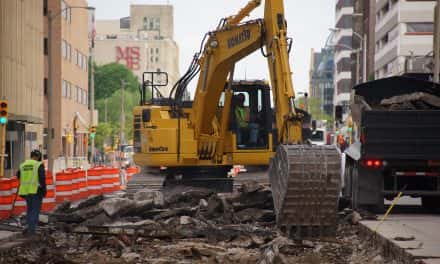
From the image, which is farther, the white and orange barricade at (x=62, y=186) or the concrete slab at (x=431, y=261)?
the white and orange barricade at (x=62, y=186)

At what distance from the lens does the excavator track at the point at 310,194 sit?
19.9m

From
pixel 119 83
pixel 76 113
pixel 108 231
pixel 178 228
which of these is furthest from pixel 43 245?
pixel 119 83

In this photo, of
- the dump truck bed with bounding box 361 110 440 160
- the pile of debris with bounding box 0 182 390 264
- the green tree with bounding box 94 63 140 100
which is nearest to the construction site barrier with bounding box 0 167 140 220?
the pile of debris with bounding box 0 182 390 264

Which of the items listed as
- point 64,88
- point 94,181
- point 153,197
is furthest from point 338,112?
point 64,88

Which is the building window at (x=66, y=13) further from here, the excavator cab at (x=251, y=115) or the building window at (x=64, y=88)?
the excavator cab at (x=251, y=115)

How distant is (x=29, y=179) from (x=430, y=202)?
29.7ft

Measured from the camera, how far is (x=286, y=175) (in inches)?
790

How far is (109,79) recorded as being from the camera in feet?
647

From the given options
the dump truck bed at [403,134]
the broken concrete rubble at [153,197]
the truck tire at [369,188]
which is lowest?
the broken concrete rubble at [153,197]

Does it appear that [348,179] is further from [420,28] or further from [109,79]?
[109,79]

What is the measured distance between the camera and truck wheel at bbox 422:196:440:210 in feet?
79.3

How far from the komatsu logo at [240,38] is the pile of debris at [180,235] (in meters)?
3.78

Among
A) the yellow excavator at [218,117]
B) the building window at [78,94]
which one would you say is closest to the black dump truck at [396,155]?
the yellow excavator at [218,117]

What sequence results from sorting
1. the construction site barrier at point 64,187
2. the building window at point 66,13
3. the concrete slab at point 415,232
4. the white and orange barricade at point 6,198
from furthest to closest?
1. the building window at point 66,13
2. the construction site barrier at point 64,187
3. the white and orange barricade at point 6,198
4. the concrete slab at point 415,232
